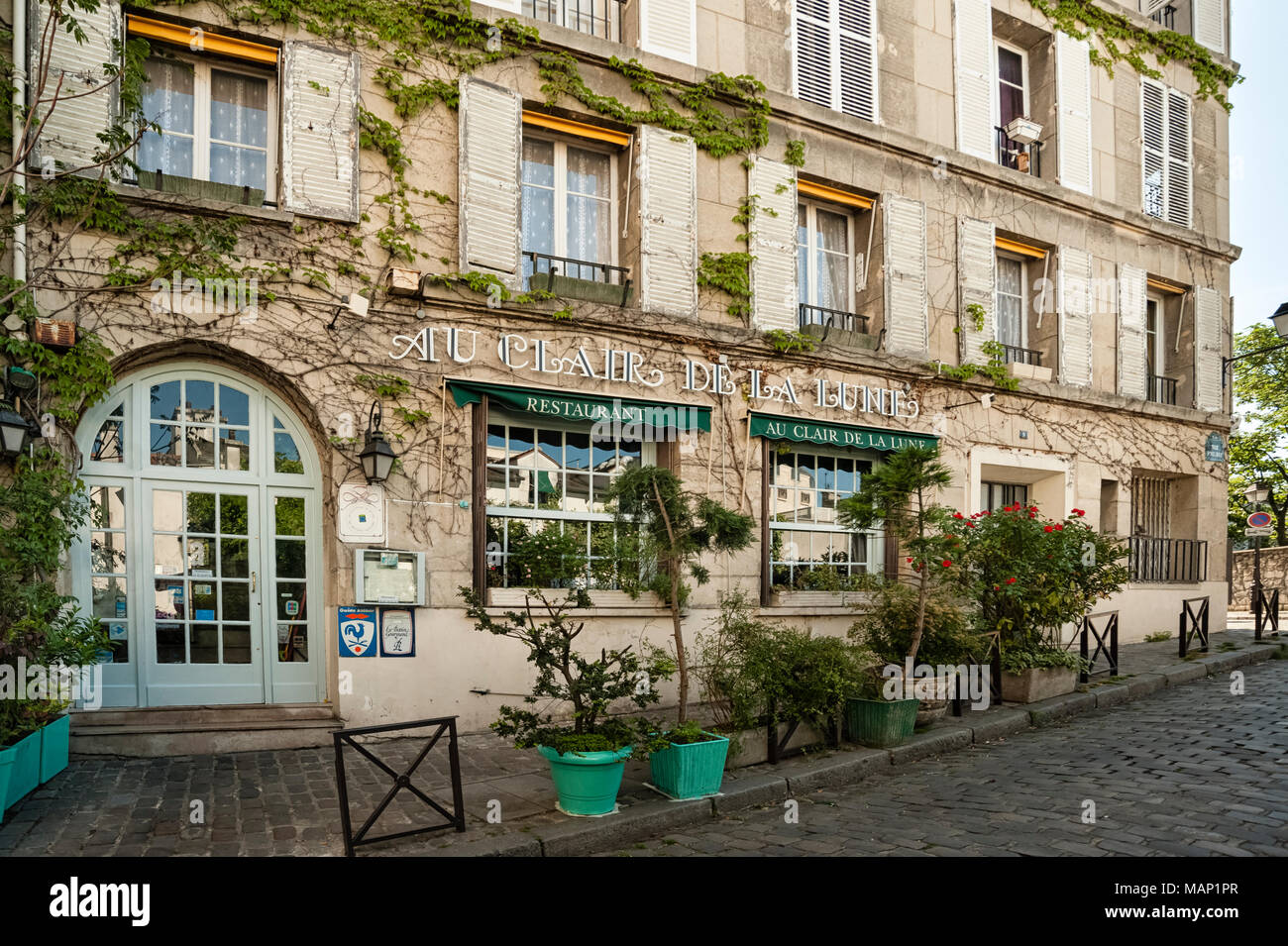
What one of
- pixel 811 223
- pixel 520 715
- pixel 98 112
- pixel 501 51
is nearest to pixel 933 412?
pixel 811 223

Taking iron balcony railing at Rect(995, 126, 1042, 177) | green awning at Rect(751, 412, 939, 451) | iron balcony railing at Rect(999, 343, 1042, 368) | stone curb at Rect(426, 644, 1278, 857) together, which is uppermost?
iron balcony railing at Rect(995, 126, 1042, 177)

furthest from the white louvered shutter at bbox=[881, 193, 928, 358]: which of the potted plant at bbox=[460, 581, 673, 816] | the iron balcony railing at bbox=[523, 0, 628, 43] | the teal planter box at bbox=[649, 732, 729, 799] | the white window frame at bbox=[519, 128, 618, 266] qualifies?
the potted plant at bbox=[460, 581, 673, 816]

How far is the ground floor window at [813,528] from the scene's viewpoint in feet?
31.7

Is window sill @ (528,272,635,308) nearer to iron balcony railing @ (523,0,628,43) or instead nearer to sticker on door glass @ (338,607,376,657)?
iron balcony railing @ (523,0,628,43)

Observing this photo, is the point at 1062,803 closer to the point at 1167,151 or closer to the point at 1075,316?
the point at 1075,316

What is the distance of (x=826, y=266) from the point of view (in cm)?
1052

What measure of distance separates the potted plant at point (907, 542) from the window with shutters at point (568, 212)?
3.45 metres

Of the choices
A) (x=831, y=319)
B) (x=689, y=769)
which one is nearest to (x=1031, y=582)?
(x=831, y=319)

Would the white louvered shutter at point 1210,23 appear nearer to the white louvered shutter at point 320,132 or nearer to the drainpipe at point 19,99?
the white louvered shutter at point 320,132

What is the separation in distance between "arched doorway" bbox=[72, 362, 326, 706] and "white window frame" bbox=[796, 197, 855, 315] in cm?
596

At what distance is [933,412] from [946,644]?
388cm

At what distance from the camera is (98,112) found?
21.9 ft

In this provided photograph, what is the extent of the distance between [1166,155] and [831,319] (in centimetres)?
725

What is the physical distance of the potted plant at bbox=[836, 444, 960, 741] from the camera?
7113 millimetres
